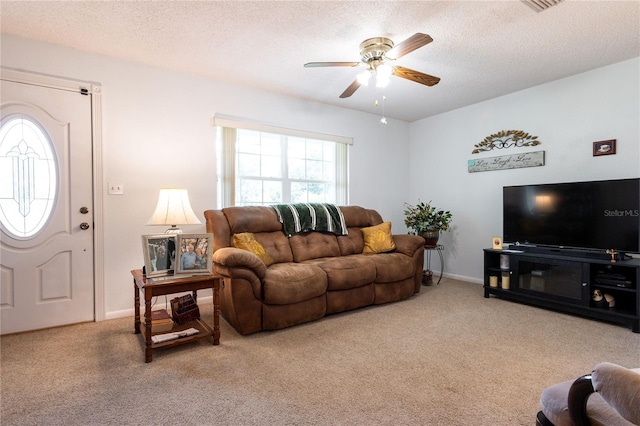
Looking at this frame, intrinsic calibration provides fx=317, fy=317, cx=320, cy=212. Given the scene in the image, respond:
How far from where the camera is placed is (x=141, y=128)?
3.20 m

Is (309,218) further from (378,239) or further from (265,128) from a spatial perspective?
(265,128)

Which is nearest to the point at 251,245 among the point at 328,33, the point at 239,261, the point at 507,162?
the point at 239,261

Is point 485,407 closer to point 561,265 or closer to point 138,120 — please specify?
point 561,265

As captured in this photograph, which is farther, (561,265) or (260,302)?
(561,265)

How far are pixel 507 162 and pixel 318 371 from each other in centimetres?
362

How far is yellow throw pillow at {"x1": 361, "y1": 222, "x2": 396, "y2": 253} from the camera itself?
3.86m

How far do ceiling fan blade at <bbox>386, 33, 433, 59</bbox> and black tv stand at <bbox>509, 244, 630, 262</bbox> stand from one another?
2.60 meters

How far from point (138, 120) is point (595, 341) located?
449 centimetres

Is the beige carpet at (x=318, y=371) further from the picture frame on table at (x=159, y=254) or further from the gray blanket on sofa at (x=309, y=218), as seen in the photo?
the gray blanket on sofa at (x=309, y=218)

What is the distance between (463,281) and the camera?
457 centimetres

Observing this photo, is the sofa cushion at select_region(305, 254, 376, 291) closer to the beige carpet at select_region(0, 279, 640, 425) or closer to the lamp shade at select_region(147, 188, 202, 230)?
the beige carpet at select_region(0, 279, 640, 425)

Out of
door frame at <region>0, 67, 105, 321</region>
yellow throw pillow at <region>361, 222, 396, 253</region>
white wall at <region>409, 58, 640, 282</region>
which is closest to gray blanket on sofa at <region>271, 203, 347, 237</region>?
yellow throw pillow at <region>361, 222, 396, 253</region>

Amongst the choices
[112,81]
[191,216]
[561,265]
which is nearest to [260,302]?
[191,216]

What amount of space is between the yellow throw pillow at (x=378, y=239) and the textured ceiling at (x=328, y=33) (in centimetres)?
175
